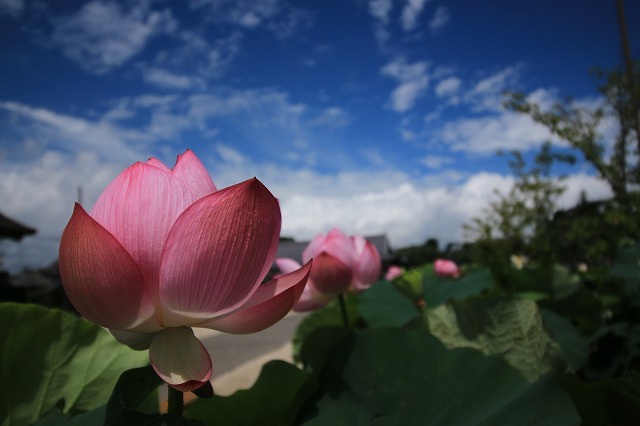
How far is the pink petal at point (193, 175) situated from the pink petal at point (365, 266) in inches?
17.6

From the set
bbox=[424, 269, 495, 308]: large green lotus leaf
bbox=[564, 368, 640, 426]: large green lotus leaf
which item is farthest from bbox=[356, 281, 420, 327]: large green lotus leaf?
bbox=[564, 368, 640, 426]: large green lotus leaf

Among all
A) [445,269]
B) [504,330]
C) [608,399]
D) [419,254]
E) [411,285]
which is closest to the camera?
[608,399]

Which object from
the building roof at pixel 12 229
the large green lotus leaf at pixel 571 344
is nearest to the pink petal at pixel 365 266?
the large green lotus leaf at pixel 571 344

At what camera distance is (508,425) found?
0.97 ft

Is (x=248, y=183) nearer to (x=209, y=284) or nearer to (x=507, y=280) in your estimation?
(x=209, y=284)

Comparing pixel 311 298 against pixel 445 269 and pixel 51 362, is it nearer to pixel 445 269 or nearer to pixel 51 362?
pixel 51 362

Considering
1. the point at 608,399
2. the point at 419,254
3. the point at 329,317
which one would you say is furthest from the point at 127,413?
the point at 419,254

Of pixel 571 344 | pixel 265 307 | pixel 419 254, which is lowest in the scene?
pixel 571 344

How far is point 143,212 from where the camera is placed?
244mm

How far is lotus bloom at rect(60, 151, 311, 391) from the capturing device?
0.23 metres

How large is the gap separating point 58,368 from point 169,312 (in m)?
0.19

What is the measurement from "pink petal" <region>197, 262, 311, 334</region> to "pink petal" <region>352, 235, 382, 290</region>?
443mm

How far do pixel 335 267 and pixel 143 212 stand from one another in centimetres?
43

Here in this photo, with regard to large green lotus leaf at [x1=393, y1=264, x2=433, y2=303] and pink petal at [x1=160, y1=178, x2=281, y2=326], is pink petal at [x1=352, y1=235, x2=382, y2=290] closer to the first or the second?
large green lotus leaf at [x1=393, y1=264, x2=433, y2=303]
